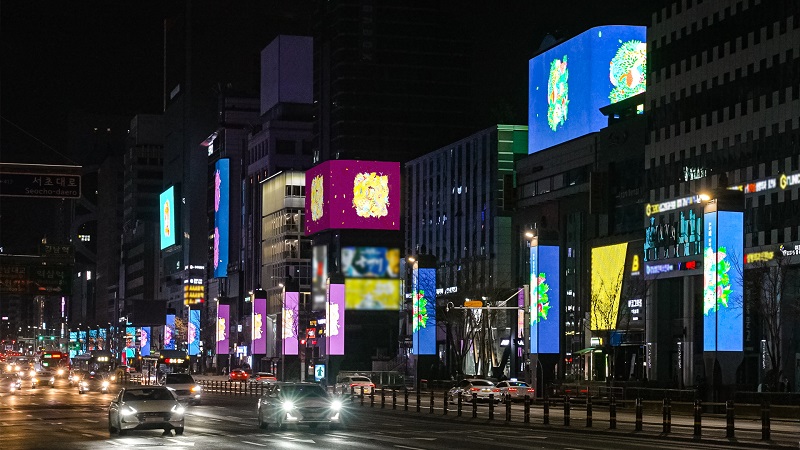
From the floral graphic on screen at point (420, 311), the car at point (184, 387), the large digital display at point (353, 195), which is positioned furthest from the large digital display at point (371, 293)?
the large digital display at point (353, 195)

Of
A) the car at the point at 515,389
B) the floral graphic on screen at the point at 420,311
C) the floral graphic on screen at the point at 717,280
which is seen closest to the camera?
the floral graphic on screen at the point at 717,280

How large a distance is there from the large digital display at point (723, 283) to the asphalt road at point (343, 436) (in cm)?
1041

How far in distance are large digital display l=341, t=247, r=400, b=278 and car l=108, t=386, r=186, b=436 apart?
27.0 feet

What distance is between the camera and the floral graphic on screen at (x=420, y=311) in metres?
93.8

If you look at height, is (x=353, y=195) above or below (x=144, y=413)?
above

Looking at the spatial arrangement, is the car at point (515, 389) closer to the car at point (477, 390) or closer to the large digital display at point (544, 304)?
the car at point (477, 390)

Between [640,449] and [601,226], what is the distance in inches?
3618

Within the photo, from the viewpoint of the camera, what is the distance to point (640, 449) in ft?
118

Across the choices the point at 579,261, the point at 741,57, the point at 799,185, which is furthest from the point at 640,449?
the point at 579,261

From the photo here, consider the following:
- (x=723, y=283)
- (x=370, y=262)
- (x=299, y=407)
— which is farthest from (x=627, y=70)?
(x=370, y=262)

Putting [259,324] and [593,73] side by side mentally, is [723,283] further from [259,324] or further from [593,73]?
[259,324]

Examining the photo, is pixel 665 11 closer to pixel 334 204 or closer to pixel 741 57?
pixel 741 57

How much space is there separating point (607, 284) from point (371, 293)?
79928 millimetres

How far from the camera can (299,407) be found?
46469mm
